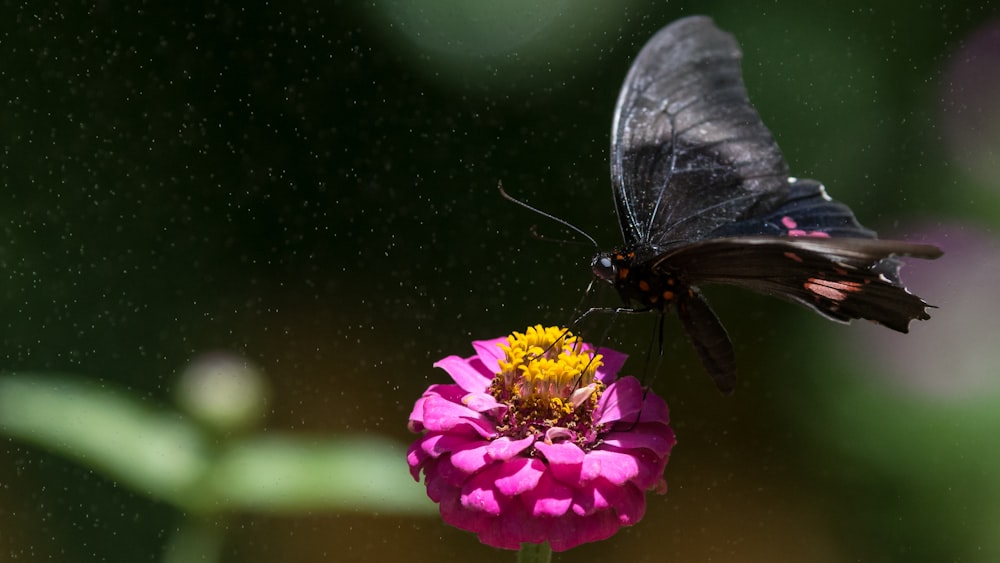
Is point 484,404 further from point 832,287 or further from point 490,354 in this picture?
point 832,287

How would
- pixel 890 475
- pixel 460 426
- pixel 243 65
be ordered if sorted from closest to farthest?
pixel 460 426, pixel 890 475, pixel 243 65

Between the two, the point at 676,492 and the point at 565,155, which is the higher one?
the point at 565,155

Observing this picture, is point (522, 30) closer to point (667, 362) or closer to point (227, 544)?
point (667, 362)

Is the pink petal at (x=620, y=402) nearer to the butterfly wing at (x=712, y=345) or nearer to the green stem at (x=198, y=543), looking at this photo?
the butterfly wing at (x=712, y=345)

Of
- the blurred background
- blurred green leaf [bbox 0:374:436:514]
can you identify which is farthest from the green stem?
the blurred background

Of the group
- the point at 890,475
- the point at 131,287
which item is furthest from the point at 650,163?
the point at 131,287

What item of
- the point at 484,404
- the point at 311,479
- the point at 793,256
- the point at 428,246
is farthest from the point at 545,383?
the point at 428,246
